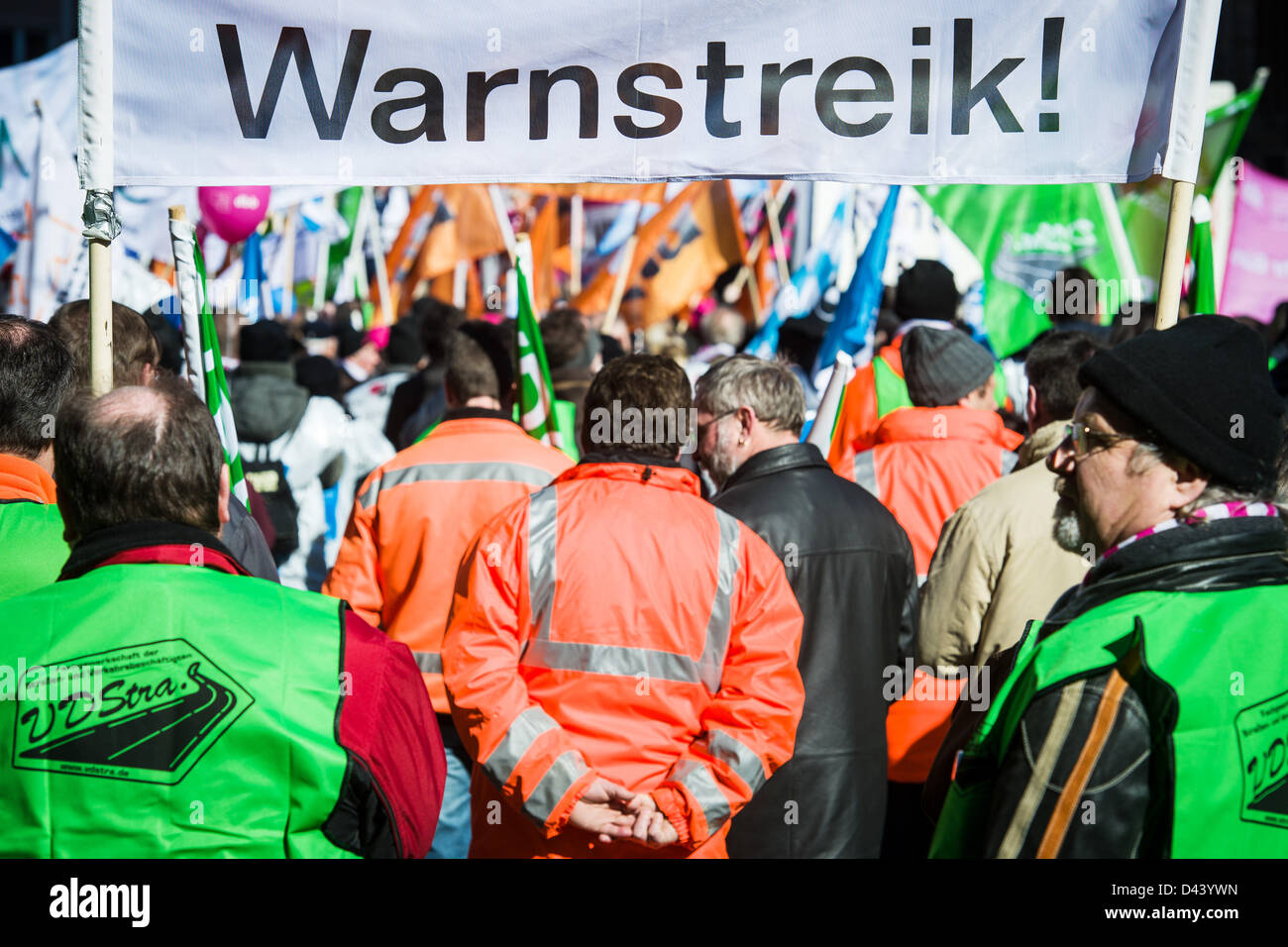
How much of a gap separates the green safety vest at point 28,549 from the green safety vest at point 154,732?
54 centimetres

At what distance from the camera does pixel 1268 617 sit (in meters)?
2.01

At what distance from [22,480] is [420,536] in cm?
156

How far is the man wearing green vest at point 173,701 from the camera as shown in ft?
7.04

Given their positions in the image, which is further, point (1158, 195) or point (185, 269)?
point (1158, 195)

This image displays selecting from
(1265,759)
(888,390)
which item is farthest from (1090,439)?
(888,390)

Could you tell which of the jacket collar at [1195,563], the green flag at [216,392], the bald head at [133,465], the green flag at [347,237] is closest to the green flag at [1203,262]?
the jacket collar at [1195,563]

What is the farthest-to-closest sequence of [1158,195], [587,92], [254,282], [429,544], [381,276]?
1. [381,276]
2. [254,282]
3. [1158,195]
4. [429,544]
5. [587,92]

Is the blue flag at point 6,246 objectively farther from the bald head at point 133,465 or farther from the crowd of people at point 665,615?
the bald head at point 133,465

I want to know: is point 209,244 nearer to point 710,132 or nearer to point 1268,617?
point 710,132

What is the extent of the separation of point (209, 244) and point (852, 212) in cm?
675

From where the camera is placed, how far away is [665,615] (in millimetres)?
3256

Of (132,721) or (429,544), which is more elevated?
(429,544)

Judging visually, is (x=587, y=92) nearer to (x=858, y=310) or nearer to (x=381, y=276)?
(x=858, y=310)
